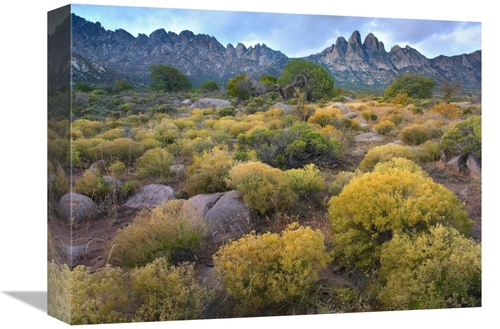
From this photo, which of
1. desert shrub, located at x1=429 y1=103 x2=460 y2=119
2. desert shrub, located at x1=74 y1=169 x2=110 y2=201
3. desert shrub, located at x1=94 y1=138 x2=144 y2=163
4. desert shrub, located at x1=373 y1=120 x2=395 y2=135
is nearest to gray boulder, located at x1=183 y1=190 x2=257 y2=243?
desert shrub, located at x1=94 y1=138 x2=144 y2=163

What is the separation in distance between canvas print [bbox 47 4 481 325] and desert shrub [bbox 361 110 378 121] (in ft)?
0.08

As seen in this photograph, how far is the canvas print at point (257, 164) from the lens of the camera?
834 cm

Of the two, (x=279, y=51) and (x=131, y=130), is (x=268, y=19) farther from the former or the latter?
(x=131, y=130)

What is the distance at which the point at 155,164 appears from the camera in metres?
9.05

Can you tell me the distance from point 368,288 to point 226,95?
3.44 meters

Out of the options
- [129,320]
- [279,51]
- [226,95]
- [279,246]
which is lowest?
[129,320]

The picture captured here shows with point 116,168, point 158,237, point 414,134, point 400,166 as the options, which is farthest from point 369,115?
point 116,168

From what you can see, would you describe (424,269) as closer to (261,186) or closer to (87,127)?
(261,186)

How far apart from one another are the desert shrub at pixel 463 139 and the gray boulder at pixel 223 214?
130 inches

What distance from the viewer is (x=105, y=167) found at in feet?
28.4

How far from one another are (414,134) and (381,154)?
0.74 meters

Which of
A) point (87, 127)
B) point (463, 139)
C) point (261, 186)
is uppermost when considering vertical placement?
point (87, 127)

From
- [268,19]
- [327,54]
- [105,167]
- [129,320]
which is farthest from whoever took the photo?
[327,54]

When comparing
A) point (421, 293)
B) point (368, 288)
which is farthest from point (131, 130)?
point (421, 293)
